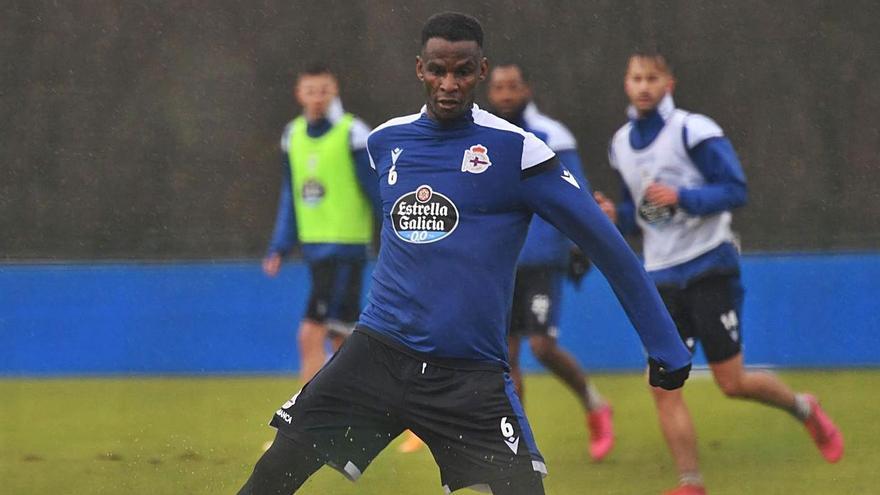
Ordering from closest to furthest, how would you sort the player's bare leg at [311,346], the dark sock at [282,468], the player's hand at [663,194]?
1. the dark sock at [282,468]
2. the player's hand at [663,194]
3. the player's bare leg at [311,346]

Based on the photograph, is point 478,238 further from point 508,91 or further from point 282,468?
point 508,91

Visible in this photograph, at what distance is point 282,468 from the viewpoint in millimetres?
4359

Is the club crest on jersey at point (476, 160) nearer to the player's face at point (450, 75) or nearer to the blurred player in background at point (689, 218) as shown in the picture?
the player's face at point (450, 75)

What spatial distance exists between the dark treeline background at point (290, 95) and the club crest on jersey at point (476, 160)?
6722mm

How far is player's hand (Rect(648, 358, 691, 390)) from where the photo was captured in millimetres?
4262

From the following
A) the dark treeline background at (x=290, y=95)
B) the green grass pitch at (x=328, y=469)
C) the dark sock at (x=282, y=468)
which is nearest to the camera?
the dark sock at (x=282, y=468)

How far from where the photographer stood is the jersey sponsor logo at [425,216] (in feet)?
14.2

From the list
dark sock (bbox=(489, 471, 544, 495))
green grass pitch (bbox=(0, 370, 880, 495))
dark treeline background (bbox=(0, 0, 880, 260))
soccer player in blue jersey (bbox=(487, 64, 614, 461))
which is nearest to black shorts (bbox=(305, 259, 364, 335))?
green grass pitch (bbox=(0, 370, 880, 495))

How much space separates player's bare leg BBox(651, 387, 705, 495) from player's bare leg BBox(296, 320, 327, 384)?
2399mm

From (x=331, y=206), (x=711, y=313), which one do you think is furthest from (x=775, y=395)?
(x=331, y=206)

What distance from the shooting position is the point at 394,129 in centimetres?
454

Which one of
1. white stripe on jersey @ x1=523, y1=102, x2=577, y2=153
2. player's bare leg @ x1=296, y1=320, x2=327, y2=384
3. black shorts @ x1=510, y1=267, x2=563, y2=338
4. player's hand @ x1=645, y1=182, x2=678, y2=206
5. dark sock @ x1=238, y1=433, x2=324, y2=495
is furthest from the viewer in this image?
player's bare leg @ x1=296, y1=320, x2=327, y2=384

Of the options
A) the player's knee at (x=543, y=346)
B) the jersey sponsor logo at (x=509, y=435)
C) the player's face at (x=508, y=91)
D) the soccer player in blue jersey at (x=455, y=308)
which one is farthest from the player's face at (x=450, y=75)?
the player's knee at (x=543, y=346)

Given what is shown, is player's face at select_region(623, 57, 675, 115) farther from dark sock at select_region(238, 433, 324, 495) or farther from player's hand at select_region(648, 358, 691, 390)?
dark sock at select_region(238, 433, 324, 495)
